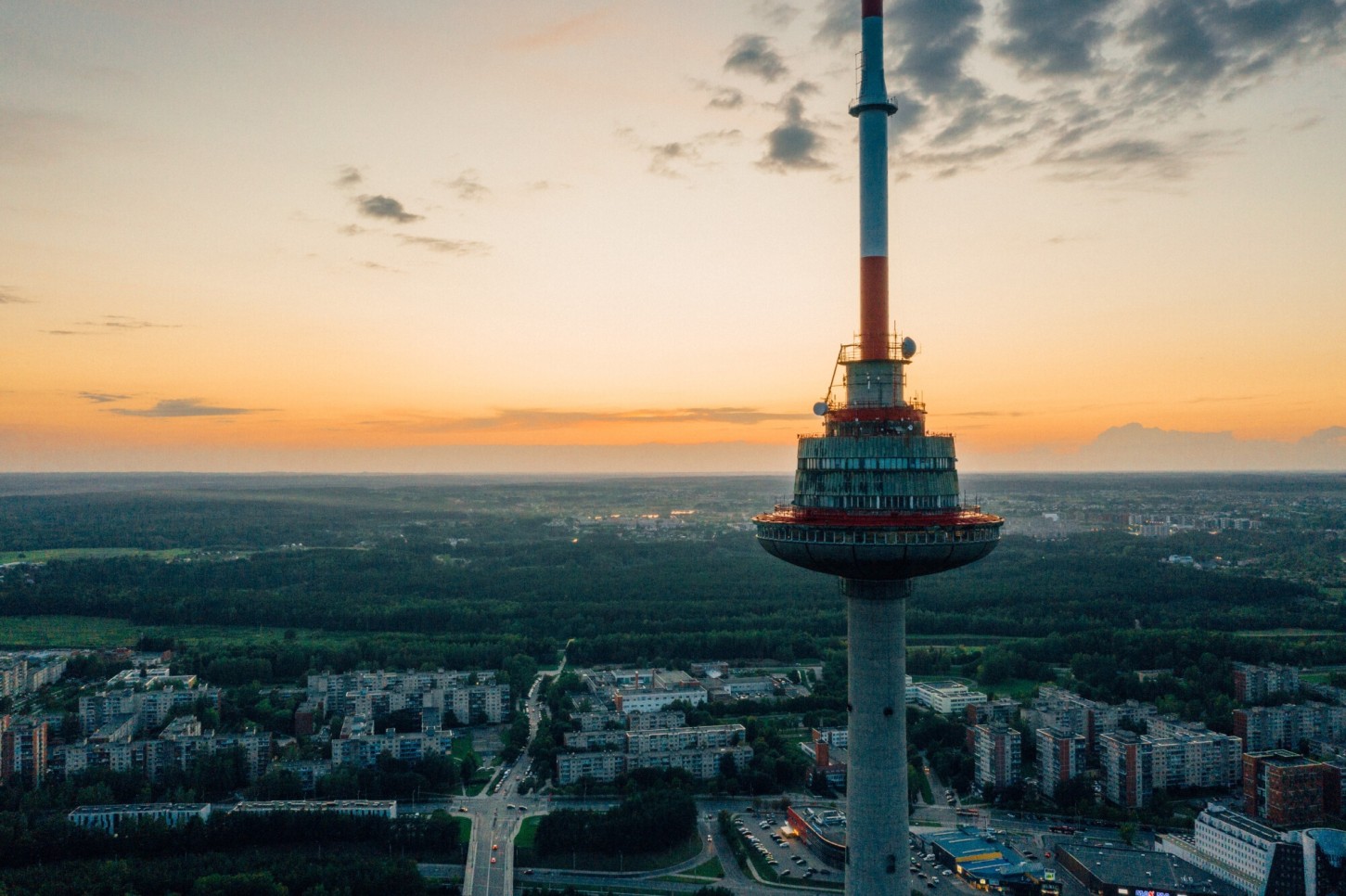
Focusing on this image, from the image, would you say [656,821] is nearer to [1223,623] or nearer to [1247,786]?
[1247,786]

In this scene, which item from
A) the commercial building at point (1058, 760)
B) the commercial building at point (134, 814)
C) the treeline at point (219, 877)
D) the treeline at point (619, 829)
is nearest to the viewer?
the treeline at point (219, 877)

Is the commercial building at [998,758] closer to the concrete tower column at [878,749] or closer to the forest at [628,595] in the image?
the concrete tower column at [878,749]

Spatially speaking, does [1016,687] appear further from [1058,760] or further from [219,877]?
[219,877]

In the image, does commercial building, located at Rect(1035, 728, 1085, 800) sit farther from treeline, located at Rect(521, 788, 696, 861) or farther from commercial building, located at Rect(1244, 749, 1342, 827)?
treeline, located at Rect(521, 788, 696, 861)

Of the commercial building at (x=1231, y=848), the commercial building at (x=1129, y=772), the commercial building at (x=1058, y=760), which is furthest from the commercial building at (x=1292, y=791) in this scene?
the commercial building at (x=1058, y=760)

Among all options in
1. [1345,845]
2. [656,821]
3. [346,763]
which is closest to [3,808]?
[346,763]

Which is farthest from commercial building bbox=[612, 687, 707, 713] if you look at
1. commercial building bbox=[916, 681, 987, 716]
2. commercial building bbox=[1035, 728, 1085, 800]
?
commercial building bbox=[1035, 728, 1085, 800]

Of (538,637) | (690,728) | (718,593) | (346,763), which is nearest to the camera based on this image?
(346,763)
